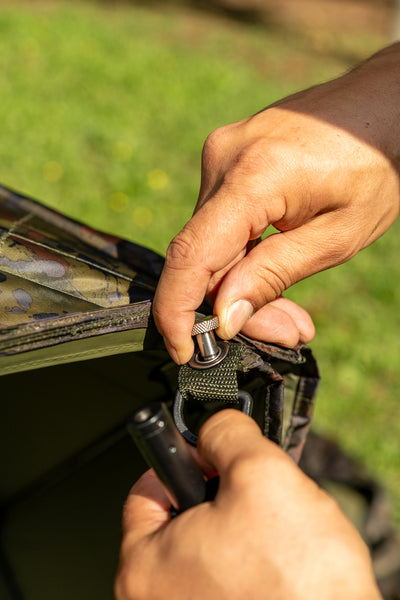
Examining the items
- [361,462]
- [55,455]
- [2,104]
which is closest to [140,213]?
[2,104]

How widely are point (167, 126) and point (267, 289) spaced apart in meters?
3.29

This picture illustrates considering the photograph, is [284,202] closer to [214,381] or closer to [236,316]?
[236,316]

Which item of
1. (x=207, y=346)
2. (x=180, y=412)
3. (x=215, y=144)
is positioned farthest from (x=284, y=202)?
(x=180, y=412)

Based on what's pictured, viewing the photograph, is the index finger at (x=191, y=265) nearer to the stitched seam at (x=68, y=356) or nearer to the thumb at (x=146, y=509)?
the stitched seam at (x=68, y=356)

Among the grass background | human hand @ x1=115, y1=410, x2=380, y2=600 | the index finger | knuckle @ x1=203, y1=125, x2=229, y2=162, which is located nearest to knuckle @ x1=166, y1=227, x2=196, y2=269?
the index finger

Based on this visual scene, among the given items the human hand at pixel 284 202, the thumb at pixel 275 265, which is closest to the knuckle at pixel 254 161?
the human hand at pixel 284 202

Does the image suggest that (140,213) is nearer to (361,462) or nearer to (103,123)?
(103,123)

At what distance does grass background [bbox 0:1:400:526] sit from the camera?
2.77m

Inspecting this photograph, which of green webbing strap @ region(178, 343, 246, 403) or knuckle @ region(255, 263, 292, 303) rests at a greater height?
knuckle @ region(255, 263, 292, 303)

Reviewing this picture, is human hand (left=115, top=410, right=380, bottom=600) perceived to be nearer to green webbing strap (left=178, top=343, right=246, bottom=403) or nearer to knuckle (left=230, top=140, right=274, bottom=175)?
green webbing strap (left=178, top=343, right=246, bottom=403)

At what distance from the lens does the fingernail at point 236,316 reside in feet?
3.59

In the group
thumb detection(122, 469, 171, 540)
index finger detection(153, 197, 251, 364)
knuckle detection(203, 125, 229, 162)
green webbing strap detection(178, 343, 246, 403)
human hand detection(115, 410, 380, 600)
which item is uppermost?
knuckle detection(203, 125, 229, 162)

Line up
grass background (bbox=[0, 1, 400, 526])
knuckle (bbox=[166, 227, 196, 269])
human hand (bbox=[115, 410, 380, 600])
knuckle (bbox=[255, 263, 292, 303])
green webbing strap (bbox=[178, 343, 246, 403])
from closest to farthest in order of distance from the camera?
human hand (bbox=[115, 410, 380, 600])
green webbing strap (bbox=[178, 343, 246, 403])
knuckle (bbox=[166, 227, 196, 269])
knuckle (bbox=[255, 263, 292, 303])
grass background (bbox=[0, 1, 400, 526])

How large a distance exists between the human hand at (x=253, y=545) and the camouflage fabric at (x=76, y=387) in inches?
11.3
